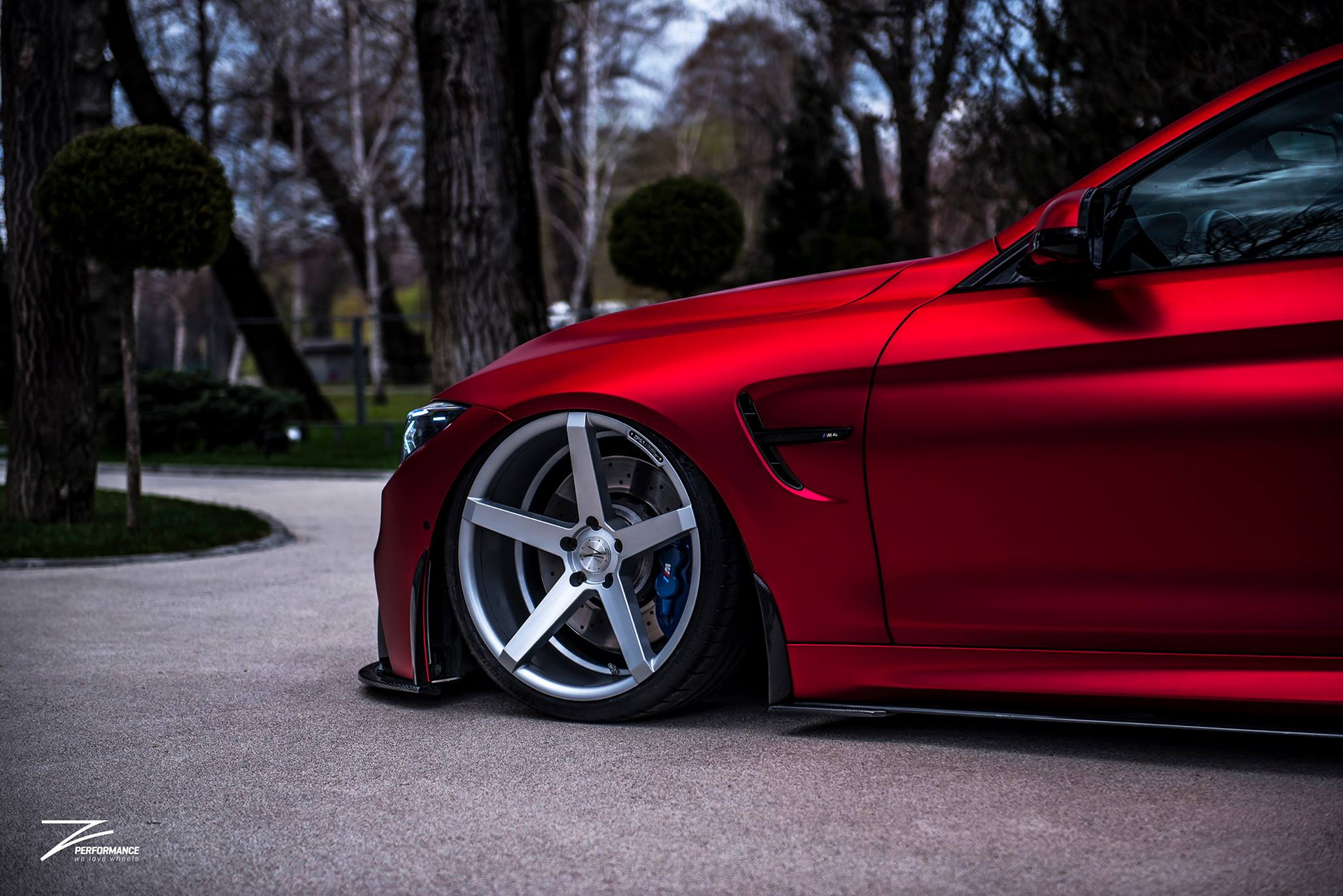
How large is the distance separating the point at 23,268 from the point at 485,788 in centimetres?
666

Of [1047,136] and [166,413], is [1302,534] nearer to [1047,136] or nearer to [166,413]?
[1047,136]

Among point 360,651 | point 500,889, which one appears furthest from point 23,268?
point 500,889

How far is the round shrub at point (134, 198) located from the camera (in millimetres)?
7520

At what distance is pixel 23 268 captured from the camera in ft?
27.2

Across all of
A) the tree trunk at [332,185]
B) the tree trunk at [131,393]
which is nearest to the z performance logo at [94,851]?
the tree trunk at [131,393]

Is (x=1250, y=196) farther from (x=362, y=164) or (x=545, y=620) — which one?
(x=362, y=164)

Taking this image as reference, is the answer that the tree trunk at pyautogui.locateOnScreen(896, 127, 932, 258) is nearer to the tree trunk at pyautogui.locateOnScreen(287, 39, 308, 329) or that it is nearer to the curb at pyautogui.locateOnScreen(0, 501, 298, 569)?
the curb at pyautogui.locateOnScreen(0, 501, 298, 569)

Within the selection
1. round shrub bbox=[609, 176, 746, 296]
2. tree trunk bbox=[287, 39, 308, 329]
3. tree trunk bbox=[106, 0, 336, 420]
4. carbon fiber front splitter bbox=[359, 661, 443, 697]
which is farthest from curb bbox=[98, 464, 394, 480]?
tree trunk bbox=[287, 39, 308, 329]

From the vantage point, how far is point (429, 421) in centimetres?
371

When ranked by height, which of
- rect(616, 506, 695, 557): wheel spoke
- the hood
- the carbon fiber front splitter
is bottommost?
the carbon fiber front splitter

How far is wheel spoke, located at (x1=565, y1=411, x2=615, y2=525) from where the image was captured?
3.44m

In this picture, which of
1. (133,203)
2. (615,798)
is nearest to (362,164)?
(133,203)

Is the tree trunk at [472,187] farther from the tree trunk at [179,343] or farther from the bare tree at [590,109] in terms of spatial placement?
the bare tree at [590,109]

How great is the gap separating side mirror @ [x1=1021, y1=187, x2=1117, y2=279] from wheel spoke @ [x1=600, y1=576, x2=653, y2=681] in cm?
129
